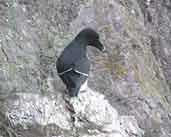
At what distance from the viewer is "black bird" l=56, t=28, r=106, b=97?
5.55 m

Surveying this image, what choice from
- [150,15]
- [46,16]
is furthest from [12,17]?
[150,15]

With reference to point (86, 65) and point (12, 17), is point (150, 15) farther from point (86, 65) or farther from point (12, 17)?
point (86, 65)

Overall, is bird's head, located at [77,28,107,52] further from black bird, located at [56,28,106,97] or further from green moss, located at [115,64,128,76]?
green moss, located at [115,64,128,76]

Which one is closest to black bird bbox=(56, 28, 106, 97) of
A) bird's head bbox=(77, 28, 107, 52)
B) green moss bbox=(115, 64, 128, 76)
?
bird's head bbox=(77, 28, 107, 52)

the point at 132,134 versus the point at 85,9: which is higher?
the point at 85,9

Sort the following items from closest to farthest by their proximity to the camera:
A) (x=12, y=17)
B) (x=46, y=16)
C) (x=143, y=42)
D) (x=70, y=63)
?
(x=70, y=63), (x=12, y=17), (x=46, y=16), (x=143, y=42)

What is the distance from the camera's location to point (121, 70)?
7328 mm

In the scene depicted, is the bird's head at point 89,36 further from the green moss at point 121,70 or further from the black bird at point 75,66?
the green moss at point 121,70

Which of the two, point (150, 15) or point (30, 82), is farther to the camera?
point (150, 15)

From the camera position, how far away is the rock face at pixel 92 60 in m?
5.55

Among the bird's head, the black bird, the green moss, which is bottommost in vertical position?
the green moss

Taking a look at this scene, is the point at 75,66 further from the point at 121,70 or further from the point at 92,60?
the point at 121,70

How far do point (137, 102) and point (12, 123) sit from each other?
2419mm

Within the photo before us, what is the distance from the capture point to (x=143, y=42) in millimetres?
8508
